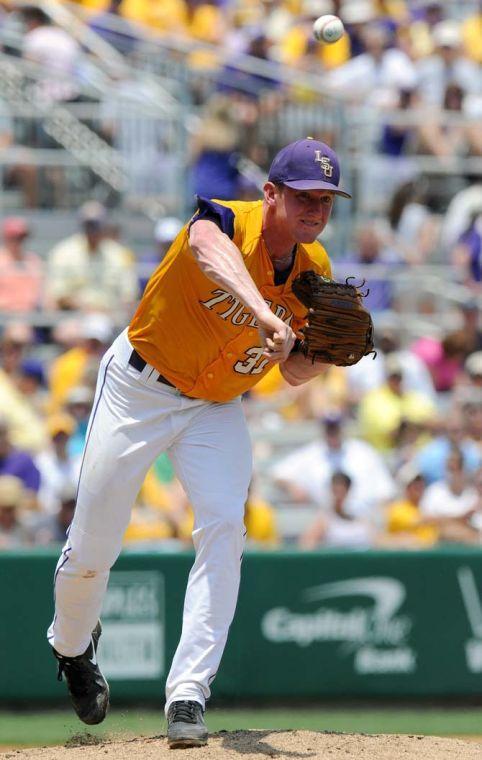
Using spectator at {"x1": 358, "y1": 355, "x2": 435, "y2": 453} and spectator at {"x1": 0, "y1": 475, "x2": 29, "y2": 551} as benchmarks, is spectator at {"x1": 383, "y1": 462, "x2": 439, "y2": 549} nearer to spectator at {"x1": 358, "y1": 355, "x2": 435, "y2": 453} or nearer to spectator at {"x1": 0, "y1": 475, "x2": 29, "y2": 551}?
spectator at {"x1": 358, "y1": 355, "x2": 435, "y2": 453}

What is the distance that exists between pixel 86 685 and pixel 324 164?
241 cm

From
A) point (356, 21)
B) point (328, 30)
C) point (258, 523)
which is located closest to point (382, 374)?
point (258, 523)

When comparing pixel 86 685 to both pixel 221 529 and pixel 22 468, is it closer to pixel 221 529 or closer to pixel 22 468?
pixel 221 529

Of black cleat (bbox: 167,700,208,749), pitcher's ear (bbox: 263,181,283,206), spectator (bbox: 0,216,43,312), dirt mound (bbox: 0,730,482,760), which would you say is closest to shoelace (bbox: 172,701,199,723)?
black cleat (bbox: 167,700,208,749)

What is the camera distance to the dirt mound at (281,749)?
5262mm

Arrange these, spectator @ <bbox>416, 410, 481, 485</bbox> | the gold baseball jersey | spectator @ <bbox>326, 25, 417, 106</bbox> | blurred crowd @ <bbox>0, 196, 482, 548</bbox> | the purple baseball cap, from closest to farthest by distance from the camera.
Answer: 1. the purple baseball cap
2. the gold baseball jersey
3. blurred crowd @ <bbox>0, 196, 482, 548</bbox>
4. spectator @ <bbox>416, 410, 481, 485</bbox>
5. spectator @ <bbox>326, 25, 417, 106</bbox>

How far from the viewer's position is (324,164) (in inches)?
197

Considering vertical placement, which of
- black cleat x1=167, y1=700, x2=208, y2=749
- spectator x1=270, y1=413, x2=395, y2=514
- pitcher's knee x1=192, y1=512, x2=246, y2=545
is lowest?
spectator x1=270, y1=413, x2=395, y2=514

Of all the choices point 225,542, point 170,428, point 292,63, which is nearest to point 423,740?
point 225,542

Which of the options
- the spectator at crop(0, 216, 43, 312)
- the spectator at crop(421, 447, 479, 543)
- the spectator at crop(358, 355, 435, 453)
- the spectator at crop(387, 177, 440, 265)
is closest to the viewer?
the spectator at crop(421, 447, 479, 543)

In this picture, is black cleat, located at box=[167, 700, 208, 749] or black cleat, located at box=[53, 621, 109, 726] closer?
black cleat, located at box=[167, 700, 208, 749]

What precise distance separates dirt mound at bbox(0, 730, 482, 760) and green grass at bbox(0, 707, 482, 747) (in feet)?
7.48

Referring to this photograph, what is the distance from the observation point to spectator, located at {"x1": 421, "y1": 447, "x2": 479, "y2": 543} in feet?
32.6

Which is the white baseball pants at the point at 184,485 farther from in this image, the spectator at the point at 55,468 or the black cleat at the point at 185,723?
the spectator at the point at 55,468
